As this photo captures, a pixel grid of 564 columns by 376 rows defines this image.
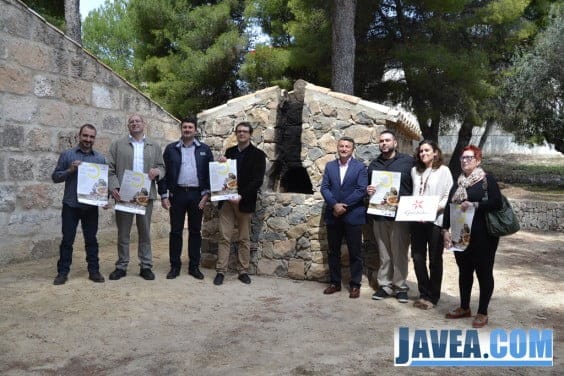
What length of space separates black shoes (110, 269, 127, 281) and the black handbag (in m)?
3.85

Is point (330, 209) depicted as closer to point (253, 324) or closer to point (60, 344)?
point (253, 324)

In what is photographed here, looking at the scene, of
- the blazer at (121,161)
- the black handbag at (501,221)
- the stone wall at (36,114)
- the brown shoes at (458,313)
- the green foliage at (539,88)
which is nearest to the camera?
the black handbag at (501,221)

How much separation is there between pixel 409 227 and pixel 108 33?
2543 cm

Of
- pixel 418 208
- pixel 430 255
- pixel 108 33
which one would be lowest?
pixel 430 255

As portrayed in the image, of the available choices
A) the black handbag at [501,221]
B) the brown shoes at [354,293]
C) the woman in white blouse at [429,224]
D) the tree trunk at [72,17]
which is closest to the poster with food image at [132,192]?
the brown shoes at [354,293]

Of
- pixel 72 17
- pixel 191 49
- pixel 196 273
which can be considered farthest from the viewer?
pixel 191 49

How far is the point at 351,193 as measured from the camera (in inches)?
201

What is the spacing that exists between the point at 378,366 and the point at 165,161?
336cm

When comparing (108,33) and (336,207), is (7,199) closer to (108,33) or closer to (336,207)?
(336,207)

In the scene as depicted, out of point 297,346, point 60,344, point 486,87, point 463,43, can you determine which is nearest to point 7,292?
point 60,344

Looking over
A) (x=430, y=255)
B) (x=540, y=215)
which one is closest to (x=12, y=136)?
(x=430, y=255)

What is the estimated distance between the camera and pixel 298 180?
7172 mm

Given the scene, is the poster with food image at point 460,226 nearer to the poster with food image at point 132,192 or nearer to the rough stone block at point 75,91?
the poster with food image at point 132,192

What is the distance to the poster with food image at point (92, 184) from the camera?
499 cm
